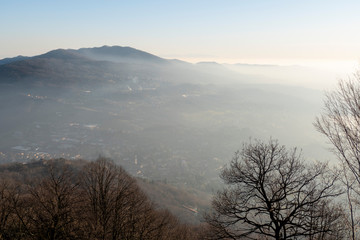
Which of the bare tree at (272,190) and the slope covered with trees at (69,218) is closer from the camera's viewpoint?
the bare tree at (272,190)

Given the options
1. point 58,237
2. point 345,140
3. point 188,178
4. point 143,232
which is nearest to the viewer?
point 345,140

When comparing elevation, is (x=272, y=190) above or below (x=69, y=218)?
above

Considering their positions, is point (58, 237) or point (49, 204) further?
point (49, 204)

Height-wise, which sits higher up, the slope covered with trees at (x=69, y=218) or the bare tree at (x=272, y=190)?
the bare tree at (x=272, y=190)

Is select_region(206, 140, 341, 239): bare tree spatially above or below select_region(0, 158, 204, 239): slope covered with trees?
above

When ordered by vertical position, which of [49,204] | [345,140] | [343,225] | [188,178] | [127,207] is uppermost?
[345,140]

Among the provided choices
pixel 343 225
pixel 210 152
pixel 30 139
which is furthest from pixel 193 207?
pixel 30 139

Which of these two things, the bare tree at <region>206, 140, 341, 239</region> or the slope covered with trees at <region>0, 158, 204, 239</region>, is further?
the slope covered with trees at <region>0, 158, 204, 239</region>

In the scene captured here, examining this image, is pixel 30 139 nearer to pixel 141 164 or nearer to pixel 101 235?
pixel 141 164

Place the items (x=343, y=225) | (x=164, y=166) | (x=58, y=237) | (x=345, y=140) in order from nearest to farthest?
(x=345, y=140), (x=343, y=225), (x=58, y=237), (x=164, y=166)

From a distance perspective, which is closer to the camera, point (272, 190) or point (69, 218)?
point (272, 190)

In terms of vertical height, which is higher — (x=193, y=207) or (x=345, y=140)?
(x=345, y=140)
